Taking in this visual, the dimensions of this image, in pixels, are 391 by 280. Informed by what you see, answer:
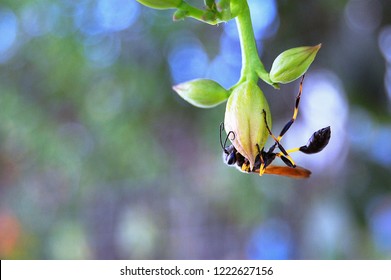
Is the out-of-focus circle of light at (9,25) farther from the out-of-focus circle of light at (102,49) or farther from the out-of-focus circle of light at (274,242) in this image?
the out-of-focus circle of light at (274,242)

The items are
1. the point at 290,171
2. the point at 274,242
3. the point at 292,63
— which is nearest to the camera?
the point at 292,63

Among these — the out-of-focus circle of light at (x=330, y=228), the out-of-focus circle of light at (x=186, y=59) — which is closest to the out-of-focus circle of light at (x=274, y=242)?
the out-of-focus circle of light at (x=330, y=228)

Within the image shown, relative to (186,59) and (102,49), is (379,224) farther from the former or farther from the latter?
(102,49)

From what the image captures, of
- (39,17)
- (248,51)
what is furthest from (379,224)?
(248,51)

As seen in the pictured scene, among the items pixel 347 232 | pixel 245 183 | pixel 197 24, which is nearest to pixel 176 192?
pixel 245 183

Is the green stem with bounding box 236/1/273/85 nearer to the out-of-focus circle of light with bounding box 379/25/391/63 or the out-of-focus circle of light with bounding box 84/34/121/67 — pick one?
the out-of-focus circle of light with bounding box 379/25/391/63

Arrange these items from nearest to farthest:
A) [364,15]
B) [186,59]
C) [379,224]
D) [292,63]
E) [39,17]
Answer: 1. [292,63]
2. [364,15]
3. [39,17]
4. [186,59]
5. [379,224]

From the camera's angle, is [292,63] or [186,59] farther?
[186,59]

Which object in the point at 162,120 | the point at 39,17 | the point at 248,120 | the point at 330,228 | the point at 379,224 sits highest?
the point at 248,120
